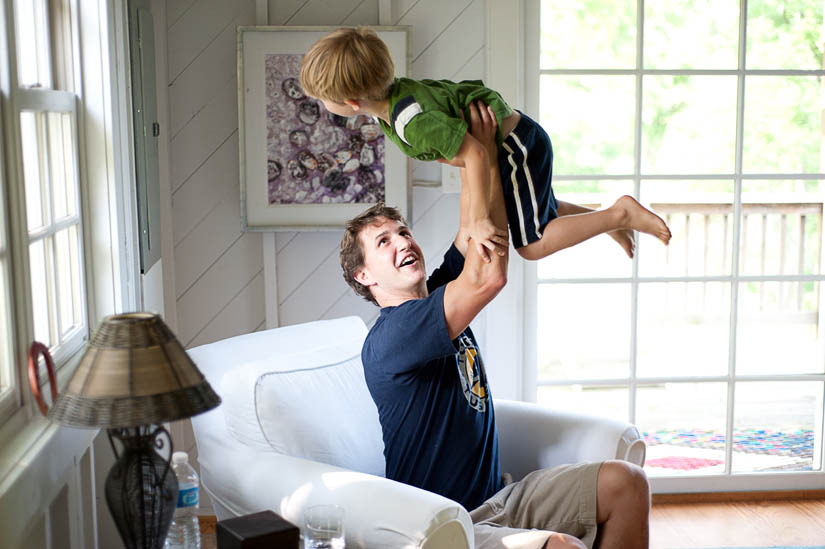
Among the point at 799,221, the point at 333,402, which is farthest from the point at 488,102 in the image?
the point at 799,221

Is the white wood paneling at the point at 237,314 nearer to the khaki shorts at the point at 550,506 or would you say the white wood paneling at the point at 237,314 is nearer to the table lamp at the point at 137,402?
the khaki shorts at the point at 550,506

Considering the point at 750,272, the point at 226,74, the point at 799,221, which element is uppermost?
the point at 226,74

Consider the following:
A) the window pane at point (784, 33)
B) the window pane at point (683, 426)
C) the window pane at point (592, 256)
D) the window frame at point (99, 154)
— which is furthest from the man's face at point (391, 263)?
the window pane at point (592, 256)

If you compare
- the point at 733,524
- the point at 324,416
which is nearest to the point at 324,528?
the point at 324,416

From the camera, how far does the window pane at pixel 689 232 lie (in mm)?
5582

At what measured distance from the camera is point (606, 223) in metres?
1.99

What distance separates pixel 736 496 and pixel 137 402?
284 centimetres

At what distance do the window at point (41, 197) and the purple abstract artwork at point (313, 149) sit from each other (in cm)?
102

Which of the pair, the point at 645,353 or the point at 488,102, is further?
the point at 645,353

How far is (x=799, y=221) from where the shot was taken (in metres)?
5.68

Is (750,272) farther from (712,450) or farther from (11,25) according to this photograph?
(11,25)

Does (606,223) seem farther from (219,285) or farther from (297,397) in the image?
(219,285)

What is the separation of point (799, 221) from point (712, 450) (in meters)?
2.17

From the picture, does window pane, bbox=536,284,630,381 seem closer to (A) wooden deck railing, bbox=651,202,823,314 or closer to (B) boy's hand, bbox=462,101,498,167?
(A) wooden deck railing, bbox=651,202,823,314
